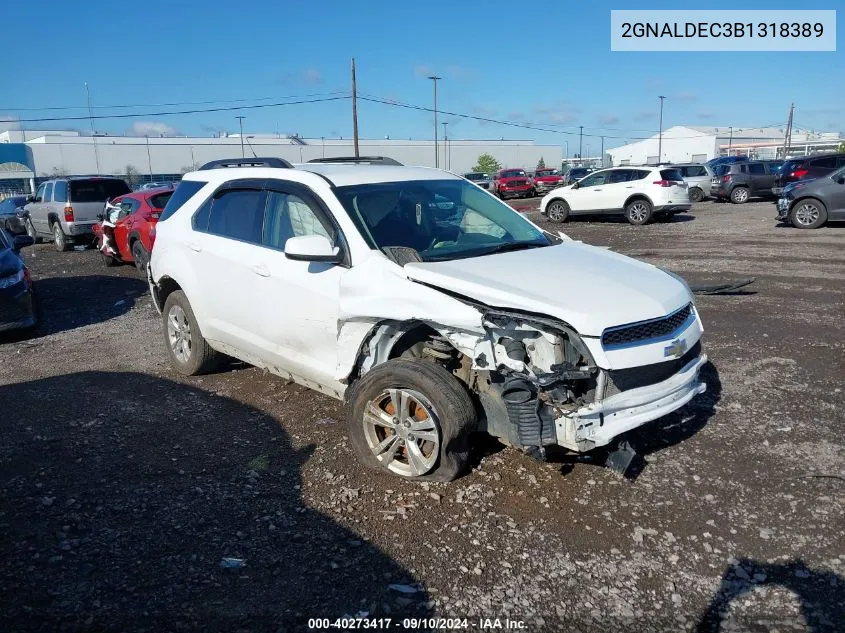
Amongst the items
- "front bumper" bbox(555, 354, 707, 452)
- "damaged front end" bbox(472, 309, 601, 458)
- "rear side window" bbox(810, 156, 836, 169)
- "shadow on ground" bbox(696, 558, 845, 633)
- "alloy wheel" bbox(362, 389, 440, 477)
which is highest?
"rear side window" bbox(810, 156, 836, 169)

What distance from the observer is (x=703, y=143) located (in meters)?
105

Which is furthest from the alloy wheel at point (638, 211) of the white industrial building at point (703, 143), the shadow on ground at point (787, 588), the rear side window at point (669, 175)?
the white industrial building at point (703, 143)

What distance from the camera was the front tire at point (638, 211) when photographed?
64.6ft

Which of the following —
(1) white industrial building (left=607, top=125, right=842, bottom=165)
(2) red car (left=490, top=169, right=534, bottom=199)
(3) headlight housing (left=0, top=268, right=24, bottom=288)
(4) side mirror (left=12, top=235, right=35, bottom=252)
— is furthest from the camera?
(1) white industrial building (left=607, top=125, right=842, bottom=165)

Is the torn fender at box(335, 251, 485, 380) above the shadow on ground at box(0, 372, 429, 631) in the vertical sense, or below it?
above

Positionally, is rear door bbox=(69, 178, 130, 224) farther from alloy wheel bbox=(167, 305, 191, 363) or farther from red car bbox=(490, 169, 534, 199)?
red car bbox=(490, 169, 534, 199)

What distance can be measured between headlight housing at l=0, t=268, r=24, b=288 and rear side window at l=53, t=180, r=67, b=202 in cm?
989

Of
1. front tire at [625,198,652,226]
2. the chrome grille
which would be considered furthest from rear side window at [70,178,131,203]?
the chrome grille

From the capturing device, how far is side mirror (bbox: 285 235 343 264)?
4.28m

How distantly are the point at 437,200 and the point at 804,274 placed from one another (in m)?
8.30

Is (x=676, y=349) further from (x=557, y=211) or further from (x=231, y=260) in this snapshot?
(x=557, y=211)

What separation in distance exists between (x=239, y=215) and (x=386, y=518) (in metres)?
2.84

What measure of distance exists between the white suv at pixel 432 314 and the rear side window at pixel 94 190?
42.0 ft

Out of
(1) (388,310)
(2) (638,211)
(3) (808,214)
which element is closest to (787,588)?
(1) (388,310)
